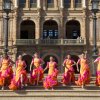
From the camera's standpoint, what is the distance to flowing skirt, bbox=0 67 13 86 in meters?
25.9

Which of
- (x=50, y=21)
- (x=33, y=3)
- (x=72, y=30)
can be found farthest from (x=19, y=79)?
(x=72, y=30)

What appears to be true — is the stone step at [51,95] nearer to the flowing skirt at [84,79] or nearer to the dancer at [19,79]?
the dancer at [19,79]

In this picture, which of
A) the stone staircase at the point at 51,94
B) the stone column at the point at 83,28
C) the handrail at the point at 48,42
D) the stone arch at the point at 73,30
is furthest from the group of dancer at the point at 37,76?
the stone arch at the point at 73,30

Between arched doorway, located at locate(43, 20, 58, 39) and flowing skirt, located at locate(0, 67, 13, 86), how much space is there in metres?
30.7

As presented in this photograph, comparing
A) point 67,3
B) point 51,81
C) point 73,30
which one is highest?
point 67,3

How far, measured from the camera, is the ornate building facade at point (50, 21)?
53812 mm

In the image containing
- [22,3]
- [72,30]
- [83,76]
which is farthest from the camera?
[72,30]

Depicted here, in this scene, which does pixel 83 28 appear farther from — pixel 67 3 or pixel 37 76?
pixel 37 76

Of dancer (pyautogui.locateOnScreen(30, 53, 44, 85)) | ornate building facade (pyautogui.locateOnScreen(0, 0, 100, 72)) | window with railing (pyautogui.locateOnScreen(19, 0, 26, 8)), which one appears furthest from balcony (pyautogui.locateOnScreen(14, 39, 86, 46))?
dancer (pyautogui.locateOnScreen(30, 53, 44, 85))

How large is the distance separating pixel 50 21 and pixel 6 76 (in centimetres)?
3068

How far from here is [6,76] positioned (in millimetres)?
26156

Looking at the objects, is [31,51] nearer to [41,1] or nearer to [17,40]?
[17,40]

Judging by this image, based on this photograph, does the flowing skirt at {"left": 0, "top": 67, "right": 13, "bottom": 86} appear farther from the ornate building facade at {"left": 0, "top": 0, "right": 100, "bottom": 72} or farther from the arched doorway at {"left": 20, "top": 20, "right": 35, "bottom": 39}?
the arched doorway at {"left": 20, "top": 20, "right": 35, "bottom": 39}

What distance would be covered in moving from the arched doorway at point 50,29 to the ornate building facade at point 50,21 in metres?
0.54
